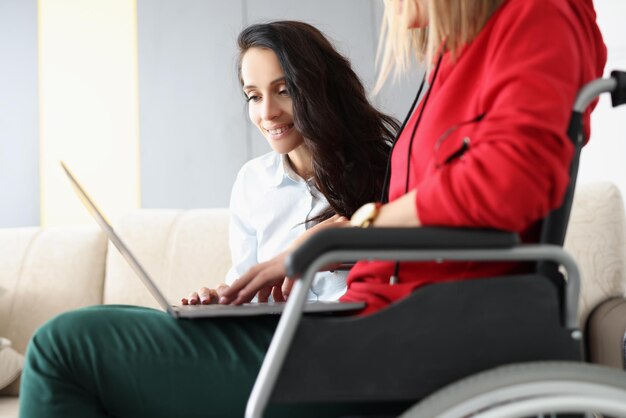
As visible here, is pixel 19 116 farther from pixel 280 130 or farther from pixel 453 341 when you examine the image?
pixel 453 341

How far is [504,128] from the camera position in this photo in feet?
2.81

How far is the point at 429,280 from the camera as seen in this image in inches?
39.0

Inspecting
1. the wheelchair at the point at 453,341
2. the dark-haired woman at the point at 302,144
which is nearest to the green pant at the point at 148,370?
the wheelchair at the point at 453,341

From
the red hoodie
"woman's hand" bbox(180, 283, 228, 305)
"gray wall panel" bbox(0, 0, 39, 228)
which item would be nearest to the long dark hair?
"woman's hand" bbox(180, 283, 228, 305)

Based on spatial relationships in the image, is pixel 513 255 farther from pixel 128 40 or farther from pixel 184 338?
pixel 128 40

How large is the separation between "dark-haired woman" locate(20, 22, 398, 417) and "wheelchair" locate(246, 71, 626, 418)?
0.17m

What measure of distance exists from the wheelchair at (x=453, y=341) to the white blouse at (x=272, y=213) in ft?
2.61

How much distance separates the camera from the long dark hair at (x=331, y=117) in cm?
171

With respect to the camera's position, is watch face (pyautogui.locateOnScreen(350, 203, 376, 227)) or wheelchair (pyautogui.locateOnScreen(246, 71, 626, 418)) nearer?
wheelchair (pyautogui.locateOnScreen(246, 71, 626, 418))

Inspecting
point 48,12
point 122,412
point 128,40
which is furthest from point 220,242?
point 48,12

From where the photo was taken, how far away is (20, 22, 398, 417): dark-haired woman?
100cm

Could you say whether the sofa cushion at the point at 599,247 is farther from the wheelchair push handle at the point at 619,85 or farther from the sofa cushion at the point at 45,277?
the sofa cushion at the point at 45,277

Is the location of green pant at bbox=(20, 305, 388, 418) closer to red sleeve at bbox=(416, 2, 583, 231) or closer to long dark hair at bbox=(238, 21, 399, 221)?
red sleeve at bbox=(416, 2, 583, 231)

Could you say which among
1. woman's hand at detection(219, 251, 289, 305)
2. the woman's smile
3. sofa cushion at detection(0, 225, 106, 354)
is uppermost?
the woman's smile
